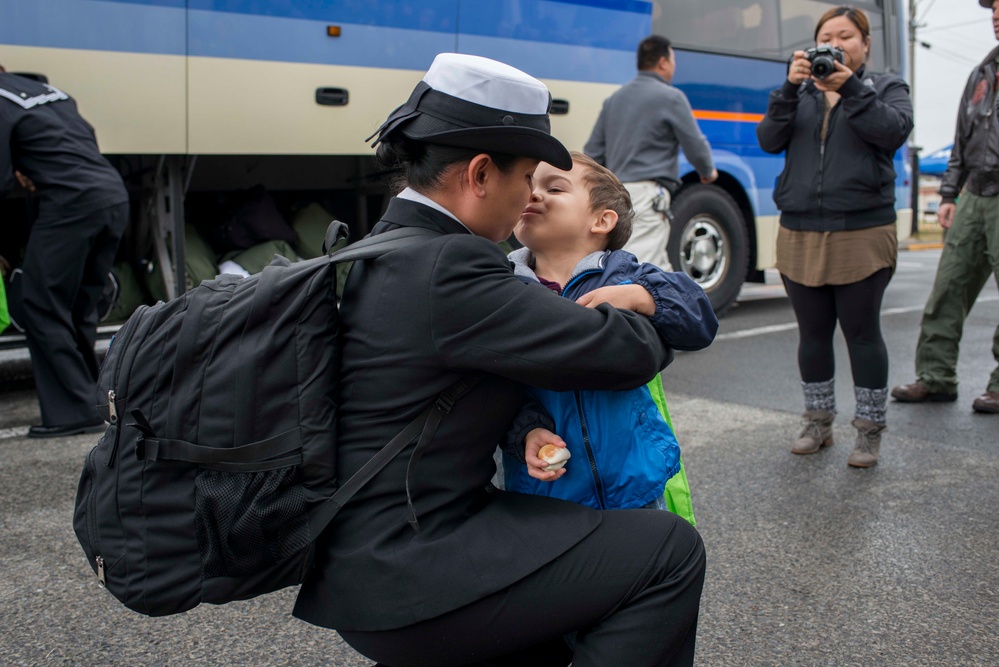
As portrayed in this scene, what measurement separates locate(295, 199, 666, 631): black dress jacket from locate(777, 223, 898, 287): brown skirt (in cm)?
255

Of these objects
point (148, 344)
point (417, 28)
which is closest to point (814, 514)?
point (148, 344)

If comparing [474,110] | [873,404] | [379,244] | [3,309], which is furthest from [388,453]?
[3,309]

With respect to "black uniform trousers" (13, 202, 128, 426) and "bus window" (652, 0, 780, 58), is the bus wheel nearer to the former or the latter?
"bus window" (652, 0, 780, 58)

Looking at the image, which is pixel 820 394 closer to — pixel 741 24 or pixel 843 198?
pixel 843 198

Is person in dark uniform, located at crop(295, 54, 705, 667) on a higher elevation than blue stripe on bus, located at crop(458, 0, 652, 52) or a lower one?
lower

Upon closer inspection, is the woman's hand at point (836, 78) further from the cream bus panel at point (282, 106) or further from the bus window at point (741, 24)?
the bus window at point (741, 24)

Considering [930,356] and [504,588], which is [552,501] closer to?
[504,588]

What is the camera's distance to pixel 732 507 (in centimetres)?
362

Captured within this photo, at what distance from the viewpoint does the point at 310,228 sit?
6738mm

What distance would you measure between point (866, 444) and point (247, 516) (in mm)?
3141

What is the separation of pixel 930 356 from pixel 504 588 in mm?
4330

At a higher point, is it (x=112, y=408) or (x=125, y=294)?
(x=112, y=408)

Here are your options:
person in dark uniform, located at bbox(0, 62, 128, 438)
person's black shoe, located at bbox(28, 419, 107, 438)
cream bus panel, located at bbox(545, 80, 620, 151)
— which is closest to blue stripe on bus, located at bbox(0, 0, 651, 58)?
cream bus panel, located at bbox(545, 80, 620, 151)

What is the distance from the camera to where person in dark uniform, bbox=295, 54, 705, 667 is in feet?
5.11
